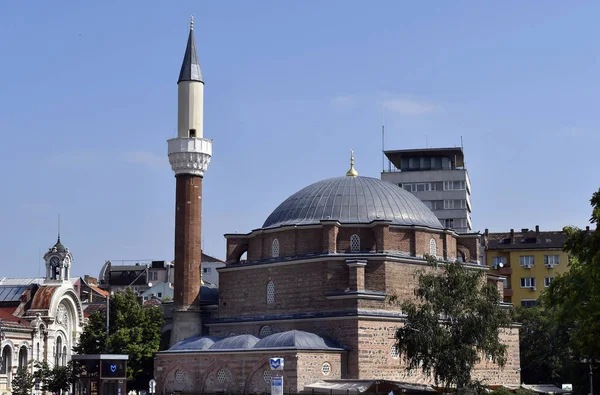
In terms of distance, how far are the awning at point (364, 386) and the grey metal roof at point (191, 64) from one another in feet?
62.6

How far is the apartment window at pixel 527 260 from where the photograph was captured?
Result: 73438 mm

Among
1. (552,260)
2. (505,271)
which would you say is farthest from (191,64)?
(552,260)

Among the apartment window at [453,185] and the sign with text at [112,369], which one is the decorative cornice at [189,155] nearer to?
the sign with text at [112,369]

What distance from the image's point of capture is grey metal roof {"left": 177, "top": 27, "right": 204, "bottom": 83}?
173 ft

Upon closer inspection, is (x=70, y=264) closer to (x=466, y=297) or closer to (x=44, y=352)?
(x=44, y=352)

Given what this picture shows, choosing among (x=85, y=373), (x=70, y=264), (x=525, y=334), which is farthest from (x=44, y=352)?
(x=525, y=334)

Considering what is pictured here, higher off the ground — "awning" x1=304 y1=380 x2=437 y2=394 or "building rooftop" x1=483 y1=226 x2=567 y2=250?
"building rooftop" x1=483 y1=226 x2=567 y2=250

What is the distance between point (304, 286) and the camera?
→ 46.8 metres

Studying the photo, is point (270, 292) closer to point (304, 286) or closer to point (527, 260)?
point (304, 286)

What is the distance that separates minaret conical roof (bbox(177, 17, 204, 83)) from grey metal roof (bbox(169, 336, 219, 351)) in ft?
45.7

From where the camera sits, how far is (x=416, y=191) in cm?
8525

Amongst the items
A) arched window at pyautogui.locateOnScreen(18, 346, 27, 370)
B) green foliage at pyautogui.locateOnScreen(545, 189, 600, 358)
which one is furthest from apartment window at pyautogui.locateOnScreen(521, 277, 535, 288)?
green foliage at pyautogui.locateOnScreen(545, 189, 600, 358)

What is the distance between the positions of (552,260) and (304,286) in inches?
1259

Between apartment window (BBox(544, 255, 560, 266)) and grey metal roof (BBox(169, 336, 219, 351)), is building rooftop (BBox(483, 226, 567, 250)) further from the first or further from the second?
grey metal roof (BBox(169, 336, 219, 351))
